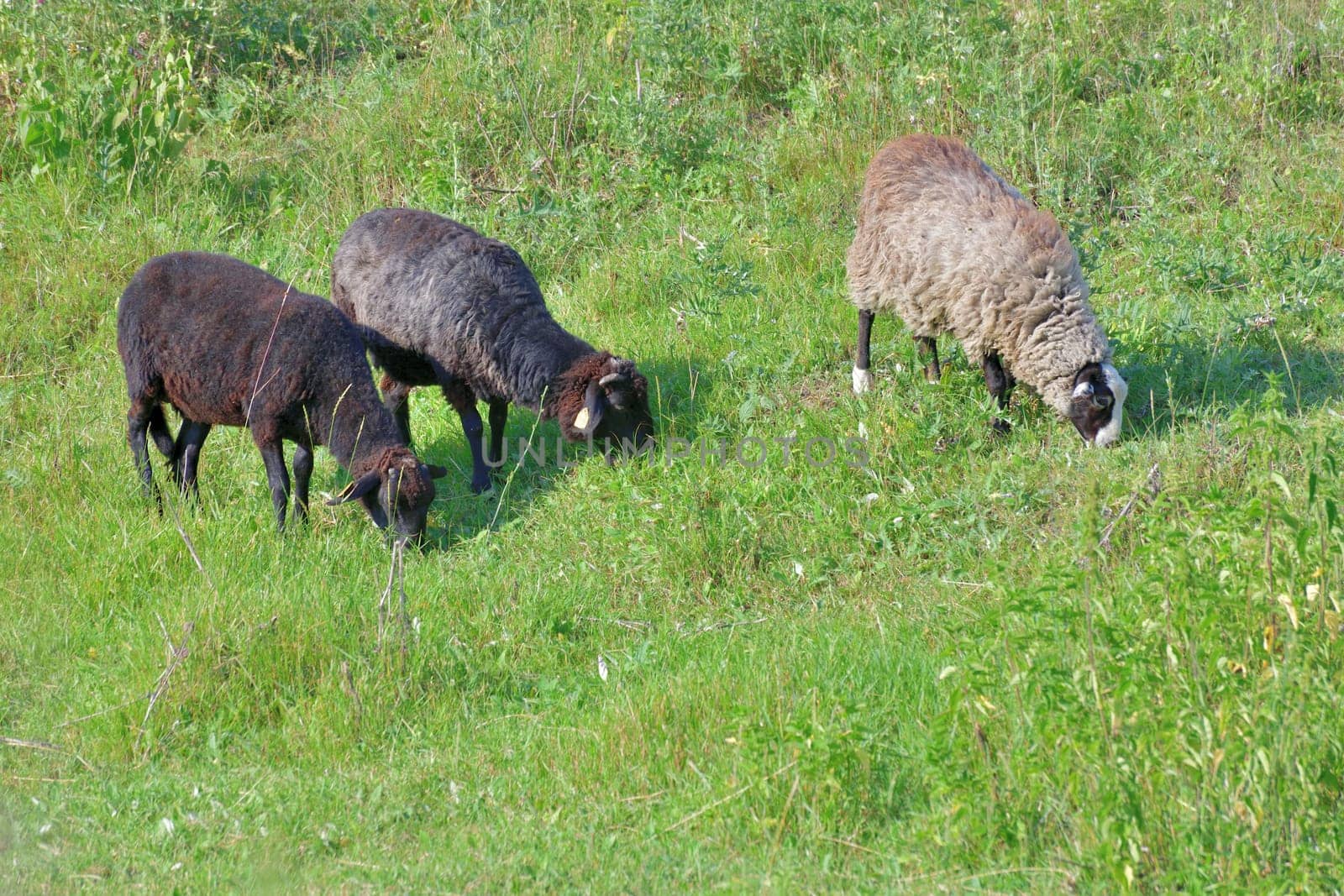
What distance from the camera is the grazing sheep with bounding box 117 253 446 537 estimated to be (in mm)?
7082

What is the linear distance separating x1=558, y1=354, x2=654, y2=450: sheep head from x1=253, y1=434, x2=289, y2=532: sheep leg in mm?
1671

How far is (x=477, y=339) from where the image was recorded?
8.05m

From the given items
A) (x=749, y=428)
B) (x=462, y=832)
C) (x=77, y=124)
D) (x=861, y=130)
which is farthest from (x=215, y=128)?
(x=462, y=832)

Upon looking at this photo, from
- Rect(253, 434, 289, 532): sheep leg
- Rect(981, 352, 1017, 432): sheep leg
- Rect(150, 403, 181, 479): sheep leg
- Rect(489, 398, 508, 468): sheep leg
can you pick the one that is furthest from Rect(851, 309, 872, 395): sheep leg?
Rect(150, 403, 181, 479): sheep leg

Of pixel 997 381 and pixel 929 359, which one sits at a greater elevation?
pixel 997 381

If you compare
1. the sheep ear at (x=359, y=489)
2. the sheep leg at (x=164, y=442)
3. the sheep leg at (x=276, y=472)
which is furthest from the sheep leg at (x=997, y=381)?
the sheep leg at (x=164, y=442)

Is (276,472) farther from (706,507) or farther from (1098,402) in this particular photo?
(1098,402)

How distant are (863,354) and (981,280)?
41.6 inches

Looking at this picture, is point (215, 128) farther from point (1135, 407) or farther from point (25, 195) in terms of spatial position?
point (1135, 407)

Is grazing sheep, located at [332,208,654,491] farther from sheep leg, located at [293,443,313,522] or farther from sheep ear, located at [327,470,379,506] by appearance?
sheep ear, located at [327,470,379,506]

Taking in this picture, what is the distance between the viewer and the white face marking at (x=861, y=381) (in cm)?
807

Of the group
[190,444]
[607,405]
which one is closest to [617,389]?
[607,405]

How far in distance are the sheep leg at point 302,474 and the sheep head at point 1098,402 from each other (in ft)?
13.6

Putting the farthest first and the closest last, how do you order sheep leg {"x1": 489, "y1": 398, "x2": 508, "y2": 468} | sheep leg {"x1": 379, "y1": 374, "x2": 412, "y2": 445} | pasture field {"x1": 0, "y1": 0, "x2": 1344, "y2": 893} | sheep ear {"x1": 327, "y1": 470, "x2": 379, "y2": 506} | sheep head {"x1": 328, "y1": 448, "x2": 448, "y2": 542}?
1. sheep leg {"x1": 379, "y1": 374, "x2": 412, "y2": 445}
2. sheep leg {"x1": 489, "y1": 398, "x2": 508, "y2": 468}
3. sheep head {"x1": 328, "y1": 448, "x2": 448, "y2": 542}
4. sheep ear {"x1": 327, "y1": 470, "x2": 379, "y2": 506}
5. pasture field {"x1": 0, "y1": 0, "x2": 1344, "y2": 893}
